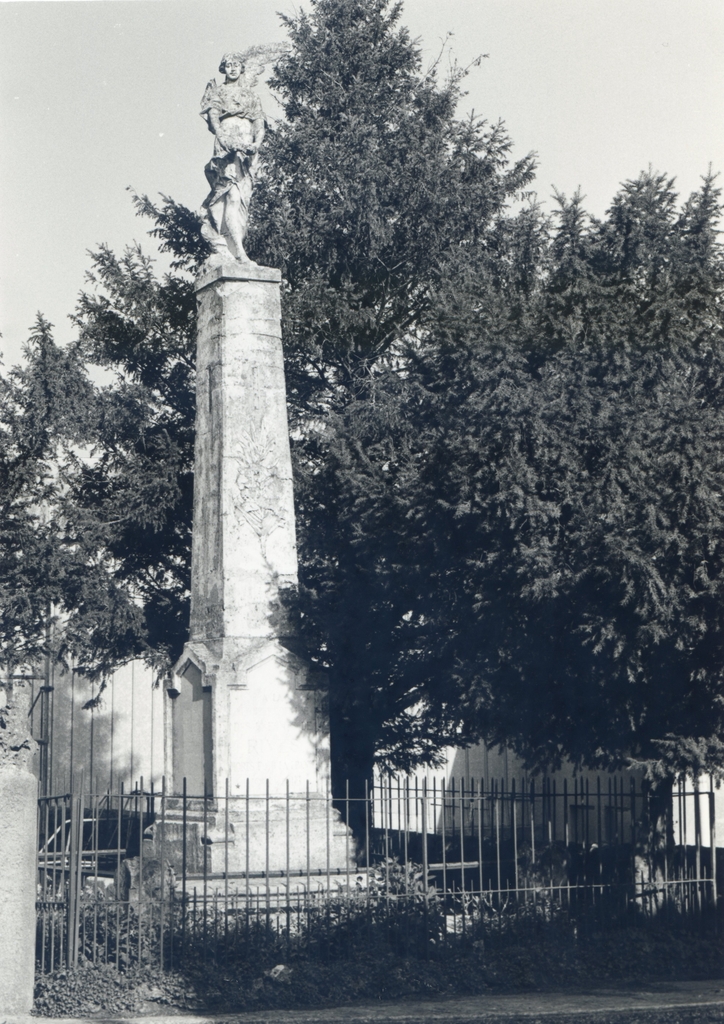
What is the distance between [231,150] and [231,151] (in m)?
0.01

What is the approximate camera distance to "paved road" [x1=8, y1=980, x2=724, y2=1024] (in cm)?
995

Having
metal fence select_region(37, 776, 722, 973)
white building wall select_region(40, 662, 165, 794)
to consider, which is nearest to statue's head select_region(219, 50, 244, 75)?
metal fence select_region(37, 776, 722, 973)

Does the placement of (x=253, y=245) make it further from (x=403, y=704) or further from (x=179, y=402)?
(x=403, y=704)

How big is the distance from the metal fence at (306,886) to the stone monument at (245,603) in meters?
0.13

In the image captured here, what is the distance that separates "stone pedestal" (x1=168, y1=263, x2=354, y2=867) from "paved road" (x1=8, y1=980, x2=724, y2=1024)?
299cm

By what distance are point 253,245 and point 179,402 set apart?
9.19 feet

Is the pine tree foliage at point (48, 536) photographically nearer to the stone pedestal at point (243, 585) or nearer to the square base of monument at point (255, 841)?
the stone pedestal at point (243, 585)

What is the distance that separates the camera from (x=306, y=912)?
11492 mm

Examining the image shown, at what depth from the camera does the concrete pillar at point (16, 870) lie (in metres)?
8.10

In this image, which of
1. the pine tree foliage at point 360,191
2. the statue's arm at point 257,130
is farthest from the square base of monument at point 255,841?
the pine tree foliage at point 360,191

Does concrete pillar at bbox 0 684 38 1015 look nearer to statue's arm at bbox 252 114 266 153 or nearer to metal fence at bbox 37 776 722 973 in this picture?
metal fence at bbox 37 776 722 973

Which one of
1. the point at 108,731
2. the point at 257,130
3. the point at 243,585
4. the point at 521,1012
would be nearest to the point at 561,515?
the point at 243,585

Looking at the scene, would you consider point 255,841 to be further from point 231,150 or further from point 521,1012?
point 231,150

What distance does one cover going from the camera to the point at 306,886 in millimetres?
11750
